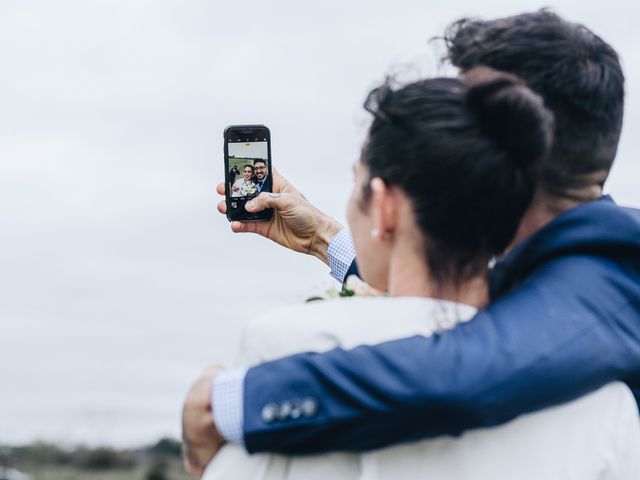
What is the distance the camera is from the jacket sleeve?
2912 millimetres

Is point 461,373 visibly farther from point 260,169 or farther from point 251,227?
point 251,227

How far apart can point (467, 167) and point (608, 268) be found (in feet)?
1.83

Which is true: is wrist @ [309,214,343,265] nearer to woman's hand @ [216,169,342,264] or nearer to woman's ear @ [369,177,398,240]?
woman's hand @ [216,169,342,264]

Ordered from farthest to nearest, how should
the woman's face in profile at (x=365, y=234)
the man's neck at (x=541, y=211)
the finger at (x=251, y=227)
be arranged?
the finger at (x=251, y=227) < the man's neck at (x=541, y=211) < the woman's face in profile at (x=365, y=234)

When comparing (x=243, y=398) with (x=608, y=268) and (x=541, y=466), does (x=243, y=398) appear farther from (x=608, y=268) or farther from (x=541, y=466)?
(x=608, y=268)

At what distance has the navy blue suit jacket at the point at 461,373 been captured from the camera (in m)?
2.91

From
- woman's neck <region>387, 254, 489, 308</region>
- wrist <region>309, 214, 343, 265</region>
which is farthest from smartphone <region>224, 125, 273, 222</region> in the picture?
woman's neck <region>387, 254, 489, 308</region>

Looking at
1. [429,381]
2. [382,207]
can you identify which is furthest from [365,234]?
[429,381]

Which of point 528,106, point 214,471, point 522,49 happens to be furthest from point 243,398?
point 522,49

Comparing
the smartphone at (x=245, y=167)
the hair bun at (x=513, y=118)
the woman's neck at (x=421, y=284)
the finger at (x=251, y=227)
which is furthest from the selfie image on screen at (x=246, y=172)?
the hair bun at (x=513, y=118)

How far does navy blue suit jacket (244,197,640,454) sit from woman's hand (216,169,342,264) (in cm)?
212

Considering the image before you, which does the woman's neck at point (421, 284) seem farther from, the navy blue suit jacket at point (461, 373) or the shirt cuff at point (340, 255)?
the shirt cuff at point (340, 255)

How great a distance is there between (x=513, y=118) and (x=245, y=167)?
2175mm

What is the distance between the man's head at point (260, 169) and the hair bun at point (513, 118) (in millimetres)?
2051
